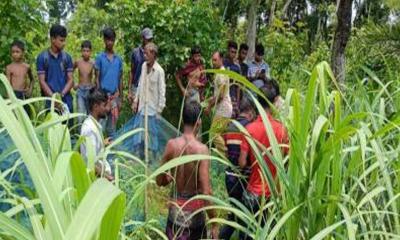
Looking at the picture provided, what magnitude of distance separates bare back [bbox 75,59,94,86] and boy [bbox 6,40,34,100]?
1.83 feet

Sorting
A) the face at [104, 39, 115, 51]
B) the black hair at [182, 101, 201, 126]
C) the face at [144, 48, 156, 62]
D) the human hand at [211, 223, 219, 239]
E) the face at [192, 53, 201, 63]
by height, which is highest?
the face at [104, 39, 115, 51]

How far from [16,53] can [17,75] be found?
212mm

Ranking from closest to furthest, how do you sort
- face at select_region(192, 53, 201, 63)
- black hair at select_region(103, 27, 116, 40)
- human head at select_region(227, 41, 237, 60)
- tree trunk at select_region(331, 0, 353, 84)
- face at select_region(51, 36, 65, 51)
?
tree trunk at select_region(331, 0, 353, 84)
face at select_region(51, 36, 65, 51)
black hair at select_region(103, 27, 116, 40)
face at select_region(192, 53, 201, 63)
human head at select_region(227, 41, 237, 60)

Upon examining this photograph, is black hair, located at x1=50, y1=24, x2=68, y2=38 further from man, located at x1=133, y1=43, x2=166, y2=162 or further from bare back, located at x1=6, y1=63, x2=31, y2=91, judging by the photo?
man, located at x1=133, y1=43, x2=166, y2=162

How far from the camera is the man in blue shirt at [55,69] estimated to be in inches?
256

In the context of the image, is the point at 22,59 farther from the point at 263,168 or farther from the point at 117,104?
Result: the point at 263,168

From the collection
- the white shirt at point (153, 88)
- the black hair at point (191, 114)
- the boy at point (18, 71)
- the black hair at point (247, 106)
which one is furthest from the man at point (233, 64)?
the black hair at point (191, 114)

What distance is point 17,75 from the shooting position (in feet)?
21.2

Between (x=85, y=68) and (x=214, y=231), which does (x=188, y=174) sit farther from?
(x=85, y=68)

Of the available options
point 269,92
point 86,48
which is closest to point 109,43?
point 86,48

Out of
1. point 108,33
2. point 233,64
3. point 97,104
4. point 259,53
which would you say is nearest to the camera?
point 97,104

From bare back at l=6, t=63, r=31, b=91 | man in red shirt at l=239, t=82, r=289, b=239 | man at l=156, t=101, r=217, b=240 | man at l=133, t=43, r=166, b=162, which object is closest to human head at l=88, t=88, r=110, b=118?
man at l=156, t=101, r=217, b=240

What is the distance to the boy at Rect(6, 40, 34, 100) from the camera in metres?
6.44

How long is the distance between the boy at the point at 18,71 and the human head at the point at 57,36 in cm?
30
